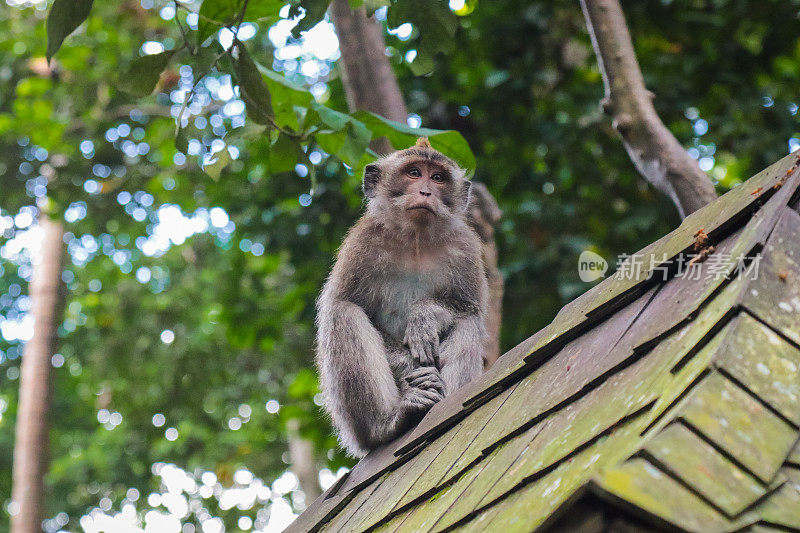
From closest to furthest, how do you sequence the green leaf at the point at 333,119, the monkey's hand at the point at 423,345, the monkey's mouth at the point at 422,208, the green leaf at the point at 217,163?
1. the green leaf at the point at 333,119
2. the green leaf at the point at 217,163
3. the monkey's hand at the point at 423,345
4. the monkey's mouth at the point at 422,208

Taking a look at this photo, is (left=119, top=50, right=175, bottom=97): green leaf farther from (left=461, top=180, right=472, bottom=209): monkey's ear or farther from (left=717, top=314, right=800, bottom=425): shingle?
(left=717, top=314, right=800, bottom=425): shingle

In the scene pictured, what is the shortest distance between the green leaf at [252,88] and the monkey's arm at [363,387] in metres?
1.22

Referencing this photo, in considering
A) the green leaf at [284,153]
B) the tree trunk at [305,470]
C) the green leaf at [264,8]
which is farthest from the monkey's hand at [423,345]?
the tree trunk at [305,470]

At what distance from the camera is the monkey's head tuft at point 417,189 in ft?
18.6

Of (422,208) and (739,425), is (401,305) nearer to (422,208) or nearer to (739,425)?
(422,208)

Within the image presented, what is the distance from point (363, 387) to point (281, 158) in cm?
121

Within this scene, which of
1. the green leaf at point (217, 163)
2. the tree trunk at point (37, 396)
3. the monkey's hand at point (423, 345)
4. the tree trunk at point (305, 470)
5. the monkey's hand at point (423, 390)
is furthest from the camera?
the tree trunk at point (305, 470)

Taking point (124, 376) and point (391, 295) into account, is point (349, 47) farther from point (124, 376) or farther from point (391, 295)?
point (124, 376)

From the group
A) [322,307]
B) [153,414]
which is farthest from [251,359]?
[322,307]

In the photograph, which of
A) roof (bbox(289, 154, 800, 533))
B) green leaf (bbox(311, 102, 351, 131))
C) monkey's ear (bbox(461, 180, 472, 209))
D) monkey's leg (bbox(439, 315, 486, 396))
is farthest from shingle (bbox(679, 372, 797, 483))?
monkey's ear (bbox(461, 180, 472, 209))

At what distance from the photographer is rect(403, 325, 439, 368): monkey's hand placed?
198 inches

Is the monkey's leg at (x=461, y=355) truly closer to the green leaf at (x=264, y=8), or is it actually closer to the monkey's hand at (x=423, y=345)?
the monkey's hand at (x=423, y=345)

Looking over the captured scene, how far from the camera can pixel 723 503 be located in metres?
1.48

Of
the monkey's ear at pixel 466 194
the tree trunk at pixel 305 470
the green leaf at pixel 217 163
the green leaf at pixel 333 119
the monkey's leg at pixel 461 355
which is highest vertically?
the green leaf at pixel 217 163
